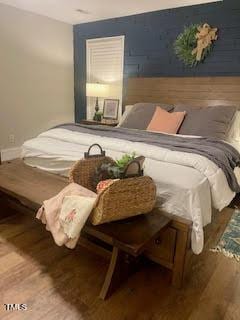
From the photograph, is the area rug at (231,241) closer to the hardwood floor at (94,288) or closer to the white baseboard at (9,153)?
the hardwood floor at (94,288)

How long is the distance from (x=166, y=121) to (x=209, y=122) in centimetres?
48

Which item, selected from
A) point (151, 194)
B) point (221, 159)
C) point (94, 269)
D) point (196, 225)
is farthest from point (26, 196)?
point (221, 159)

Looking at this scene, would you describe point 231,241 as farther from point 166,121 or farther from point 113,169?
point 166,121

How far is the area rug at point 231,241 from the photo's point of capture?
198cm

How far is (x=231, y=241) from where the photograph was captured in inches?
84.1

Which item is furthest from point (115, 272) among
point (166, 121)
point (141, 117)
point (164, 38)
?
point (164, 38)

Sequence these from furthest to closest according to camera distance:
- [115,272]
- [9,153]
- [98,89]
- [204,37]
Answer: [98,89] < [9,153] < [204,37] < [115,272]

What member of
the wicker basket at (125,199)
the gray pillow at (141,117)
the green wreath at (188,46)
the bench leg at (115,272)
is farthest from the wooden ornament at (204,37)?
the bench leg at (115,272)

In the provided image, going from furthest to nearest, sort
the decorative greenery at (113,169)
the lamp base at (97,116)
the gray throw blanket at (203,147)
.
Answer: the lamp base at (97,116) → the gray throw blanket at (203,147) → the decorative greenery at (113,169)

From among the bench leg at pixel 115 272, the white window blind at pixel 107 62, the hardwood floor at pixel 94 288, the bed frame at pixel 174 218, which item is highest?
the white window blind at pixel 107 62

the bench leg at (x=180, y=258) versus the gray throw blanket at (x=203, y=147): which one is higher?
the gray throw blanket at (x=203, y=147)

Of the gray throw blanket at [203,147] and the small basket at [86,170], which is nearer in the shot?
the small basket at [86,170]

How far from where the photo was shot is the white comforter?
62.4 inches

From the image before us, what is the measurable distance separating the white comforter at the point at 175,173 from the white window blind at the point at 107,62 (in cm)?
218
